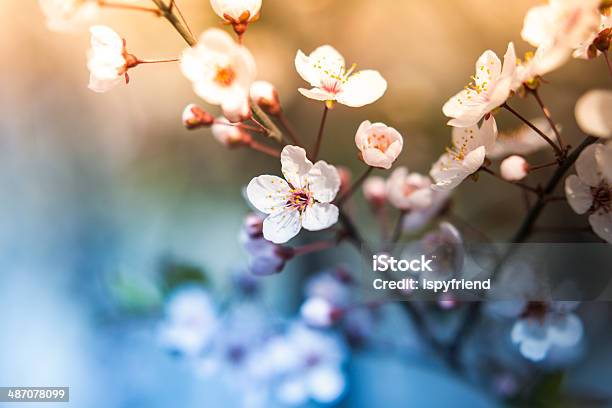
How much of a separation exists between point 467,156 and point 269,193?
0.18 meters

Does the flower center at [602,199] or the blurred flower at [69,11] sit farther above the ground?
the blurred flower at [69,11]

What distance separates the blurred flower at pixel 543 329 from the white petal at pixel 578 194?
14 centimetres

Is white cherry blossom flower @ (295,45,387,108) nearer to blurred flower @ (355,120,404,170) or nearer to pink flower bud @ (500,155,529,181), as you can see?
blurred flower @ (355,120,404,170)

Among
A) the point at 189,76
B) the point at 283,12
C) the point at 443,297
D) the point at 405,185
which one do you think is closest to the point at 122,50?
the point at 189,76

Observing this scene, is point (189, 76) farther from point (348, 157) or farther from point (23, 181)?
point (23, 181)

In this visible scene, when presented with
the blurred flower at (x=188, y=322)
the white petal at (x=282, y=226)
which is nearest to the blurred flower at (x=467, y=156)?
the white petal at (x=282, y=226)

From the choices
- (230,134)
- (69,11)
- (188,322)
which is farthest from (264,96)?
(188,322)

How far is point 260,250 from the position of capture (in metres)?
0.53

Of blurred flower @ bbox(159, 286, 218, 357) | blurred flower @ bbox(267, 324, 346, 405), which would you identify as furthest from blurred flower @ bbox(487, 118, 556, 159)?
blurred flower @ bbox(159, 286, 218, 357)

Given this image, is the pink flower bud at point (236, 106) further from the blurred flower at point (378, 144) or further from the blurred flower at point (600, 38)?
the blurred flower at point (600, 38)

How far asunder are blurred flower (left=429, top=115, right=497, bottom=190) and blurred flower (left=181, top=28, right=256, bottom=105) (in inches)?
7.5

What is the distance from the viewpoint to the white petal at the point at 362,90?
0.46 meters

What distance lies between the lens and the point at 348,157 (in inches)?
34.4

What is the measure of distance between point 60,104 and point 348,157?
529 millimetres
